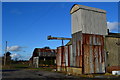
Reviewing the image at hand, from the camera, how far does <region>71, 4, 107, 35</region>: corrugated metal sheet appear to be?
21906mm

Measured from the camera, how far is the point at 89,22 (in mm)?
22328

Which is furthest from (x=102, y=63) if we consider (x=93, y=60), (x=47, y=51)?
(x=47, y=51)

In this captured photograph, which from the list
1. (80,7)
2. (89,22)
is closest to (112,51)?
(89,22)

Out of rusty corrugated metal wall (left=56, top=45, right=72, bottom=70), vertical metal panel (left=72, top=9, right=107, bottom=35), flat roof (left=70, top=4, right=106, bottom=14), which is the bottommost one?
rusty corrugated metal wall (left=56, top=45, right=72, bottom=70)

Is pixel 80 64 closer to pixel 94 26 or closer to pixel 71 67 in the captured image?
pixel 71 67

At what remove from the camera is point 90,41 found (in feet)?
71.8

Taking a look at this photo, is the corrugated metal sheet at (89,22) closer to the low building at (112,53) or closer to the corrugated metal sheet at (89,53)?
the corrugated metal sheet at (89,53)

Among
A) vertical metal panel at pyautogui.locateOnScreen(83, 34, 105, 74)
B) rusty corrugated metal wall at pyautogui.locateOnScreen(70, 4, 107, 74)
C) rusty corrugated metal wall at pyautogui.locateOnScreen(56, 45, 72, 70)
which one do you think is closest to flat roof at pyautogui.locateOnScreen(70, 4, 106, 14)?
rusty corrugated metal wall at pyautogui.locateOnScreen(70, 4, 107, 74)

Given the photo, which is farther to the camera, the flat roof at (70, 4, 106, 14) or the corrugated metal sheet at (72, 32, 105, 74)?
the flat roof at (70, 4, 106, 14)

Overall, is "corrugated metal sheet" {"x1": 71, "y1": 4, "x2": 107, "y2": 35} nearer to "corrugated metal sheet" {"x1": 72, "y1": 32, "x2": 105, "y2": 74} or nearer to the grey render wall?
"corrugated metal sheet" {"x1": 72, "y1": 32, "x2": 105, "y2": 74}

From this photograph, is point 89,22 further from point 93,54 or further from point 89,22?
point 93,54

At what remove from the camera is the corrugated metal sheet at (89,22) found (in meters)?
21.9

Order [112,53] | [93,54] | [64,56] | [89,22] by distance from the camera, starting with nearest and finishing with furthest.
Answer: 1. [93,54]
2. [89,22]
3. [112,53]
4. [64,56]

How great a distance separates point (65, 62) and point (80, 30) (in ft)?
20.5
